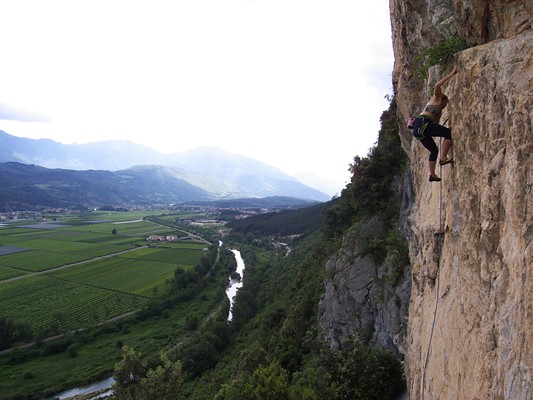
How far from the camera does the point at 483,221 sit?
286 inches

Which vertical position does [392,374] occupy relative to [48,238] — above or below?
above

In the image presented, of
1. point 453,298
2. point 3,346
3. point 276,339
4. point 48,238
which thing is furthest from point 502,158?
point 48,238

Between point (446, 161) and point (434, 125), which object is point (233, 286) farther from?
point (434, 125)

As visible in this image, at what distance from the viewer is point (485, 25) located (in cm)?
844

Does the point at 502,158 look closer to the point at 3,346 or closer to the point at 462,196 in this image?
the point at 462,196

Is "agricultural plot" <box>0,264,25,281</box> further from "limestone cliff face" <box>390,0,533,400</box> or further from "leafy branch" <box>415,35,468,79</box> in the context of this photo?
"leafy branch" <box>415,35,468,79</box>

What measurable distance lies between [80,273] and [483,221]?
331ft

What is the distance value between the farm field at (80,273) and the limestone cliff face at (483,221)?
64197 mm

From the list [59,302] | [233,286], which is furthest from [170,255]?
[59,302]

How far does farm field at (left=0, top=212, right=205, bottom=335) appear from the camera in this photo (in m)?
64.6

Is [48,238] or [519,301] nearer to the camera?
[519,301]

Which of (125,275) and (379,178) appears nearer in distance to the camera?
(379,178)

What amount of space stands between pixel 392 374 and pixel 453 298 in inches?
415

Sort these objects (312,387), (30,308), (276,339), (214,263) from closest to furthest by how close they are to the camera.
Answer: (312,387) → (276,339) → (30,308) → (214,263)
